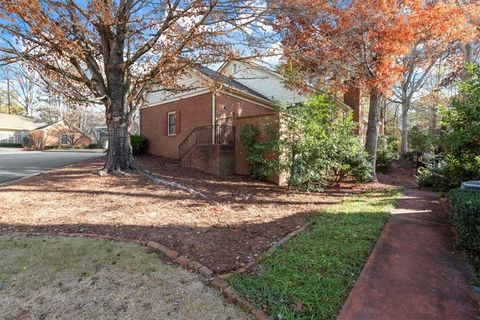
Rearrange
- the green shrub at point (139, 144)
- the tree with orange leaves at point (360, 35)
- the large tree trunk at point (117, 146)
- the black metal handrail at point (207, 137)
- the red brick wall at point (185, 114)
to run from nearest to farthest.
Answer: the tree with orange leaves at point (360, 35)
the large tree trunk at point (117, 146)
the black metal handrail at point (207, 137)
the red brick wall at point (185, 114)
the green shrub at point (139, 144)

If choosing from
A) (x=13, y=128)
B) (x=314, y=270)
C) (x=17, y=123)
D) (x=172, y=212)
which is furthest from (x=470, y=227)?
(x=17, y=123)

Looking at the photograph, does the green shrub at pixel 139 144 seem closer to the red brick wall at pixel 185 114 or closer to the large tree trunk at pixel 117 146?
the red brick wall at pixel 185 114

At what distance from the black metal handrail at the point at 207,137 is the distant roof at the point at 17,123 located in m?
34.9

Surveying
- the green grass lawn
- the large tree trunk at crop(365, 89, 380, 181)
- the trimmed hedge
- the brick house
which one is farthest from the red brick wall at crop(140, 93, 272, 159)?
the trimmed hedge

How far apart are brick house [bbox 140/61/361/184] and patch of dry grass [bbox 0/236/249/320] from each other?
6.35m

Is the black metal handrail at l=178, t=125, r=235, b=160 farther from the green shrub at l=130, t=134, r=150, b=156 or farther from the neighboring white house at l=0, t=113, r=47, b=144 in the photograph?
the neighboring white house at l=0, t=113, r=47, b=144

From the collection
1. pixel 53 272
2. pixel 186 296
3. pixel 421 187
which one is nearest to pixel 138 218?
pixel 53 272

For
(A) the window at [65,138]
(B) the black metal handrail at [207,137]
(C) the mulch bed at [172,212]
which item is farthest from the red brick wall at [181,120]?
(A) the window at [65,138]

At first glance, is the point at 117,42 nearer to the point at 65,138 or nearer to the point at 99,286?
the point at 99,286

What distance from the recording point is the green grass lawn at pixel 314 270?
2.55 metres

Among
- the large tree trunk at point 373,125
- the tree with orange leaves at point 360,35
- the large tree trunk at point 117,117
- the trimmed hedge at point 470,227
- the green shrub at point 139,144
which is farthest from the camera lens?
the green shrub at point 139,144

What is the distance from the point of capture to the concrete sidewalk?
8.34 feet

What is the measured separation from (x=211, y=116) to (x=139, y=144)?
563 centimetres

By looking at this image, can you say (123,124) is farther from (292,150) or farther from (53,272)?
(53,272)
